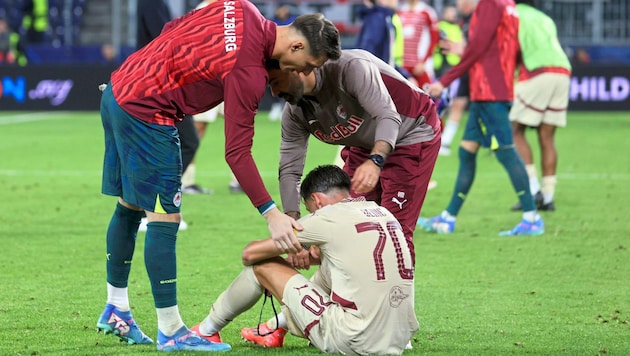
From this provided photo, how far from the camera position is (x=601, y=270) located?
27.7 feet

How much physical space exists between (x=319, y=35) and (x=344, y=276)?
115cm

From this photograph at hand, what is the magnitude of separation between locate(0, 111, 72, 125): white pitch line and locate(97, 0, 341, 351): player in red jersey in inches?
669

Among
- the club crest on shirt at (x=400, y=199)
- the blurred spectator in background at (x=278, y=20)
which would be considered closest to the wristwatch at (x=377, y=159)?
the club crest on shirt at (x=400, y=199)

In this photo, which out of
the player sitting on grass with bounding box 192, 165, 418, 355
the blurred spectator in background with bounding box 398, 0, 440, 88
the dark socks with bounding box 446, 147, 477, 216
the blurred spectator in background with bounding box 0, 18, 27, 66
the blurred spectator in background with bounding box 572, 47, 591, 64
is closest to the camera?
the player sitting on grass with bounding box 192, 165, 418, 355

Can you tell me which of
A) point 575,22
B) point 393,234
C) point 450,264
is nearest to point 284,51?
point 393,234

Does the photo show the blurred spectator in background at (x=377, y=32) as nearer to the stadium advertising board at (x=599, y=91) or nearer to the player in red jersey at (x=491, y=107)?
the player in red jersey at (x=491, y=107)

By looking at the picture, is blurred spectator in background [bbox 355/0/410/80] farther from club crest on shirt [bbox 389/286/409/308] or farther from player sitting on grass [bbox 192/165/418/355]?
club crest on shirt [bbox 389/286/409/308]

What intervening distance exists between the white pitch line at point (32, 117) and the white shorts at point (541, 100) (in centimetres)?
1314

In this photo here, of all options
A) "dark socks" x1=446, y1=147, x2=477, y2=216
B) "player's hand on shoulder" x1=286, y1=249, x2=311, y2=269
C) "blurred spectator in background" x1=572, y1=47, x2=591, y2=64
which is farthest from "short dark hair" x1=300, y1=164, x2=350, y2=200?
"blurred spectator in background" x1=572, y1=47, x2=591, y2=64

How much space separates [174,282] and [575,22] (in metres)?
21.7

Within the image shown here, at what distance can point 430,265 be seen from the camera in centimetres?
862

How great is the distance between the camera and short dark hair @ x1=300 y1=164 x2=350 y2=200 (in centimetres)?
566

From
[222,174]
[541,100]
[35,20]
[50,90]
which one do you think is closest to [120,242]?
[541,100]

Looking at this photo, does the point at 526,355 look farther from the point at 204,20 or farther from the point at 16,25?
the point at 16,25
